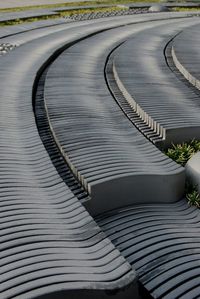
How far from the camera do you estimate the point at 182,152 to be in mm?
14172

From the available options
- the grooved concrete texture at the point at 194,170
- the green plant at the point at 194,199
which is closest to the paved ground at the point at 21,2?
the grooved concrete texture at the point at 194,170

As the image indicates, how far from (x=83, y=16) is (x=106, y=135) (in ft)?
113

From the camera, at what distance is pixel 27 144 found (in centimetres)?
1346

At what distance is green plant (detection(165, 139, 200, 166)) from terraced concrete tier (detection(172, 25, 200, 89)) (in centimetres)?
586

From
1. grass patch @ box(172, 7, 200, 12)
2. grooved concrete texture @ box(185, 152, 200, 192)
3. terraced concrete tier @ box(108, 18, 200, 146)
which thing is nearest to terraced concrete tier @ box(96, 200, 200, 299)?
grooved concrete texture @ box(185, 152, 200, 192)

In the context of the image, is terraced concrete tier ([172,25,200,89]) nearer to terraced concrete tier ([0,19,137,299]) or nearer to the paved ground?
terraced concrete tier ([0,19,137,299])

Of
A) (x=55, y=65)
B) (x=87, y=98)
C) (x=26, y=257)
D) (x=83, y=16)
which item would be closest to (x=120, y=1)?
(x=83, y=16)

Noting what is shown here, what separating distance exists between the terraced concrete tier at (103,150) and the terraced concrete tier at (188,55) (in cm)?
428

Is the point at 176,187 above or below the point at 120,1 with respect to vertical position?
below

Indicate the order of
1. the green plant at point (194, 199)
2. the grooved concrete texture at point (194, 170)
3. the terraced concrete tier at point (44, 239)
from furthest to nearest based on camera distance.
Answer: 1. the grooved concrete texture at point (194, 170)
2. the green plant at point (194, 199)
3. the terraced concrete tier at point (44, 239)

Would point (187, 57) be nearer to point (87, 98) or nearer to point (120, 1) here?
point (87, 98)

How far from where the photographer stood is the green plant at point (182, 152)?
45.8 feet

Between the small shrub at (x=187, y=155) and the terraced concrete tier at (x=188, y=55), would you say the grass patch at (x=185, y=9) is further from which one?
the small shrub at (x=187, y=155)

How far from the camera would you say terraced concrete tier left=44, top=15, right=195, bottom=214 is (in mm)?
11531
